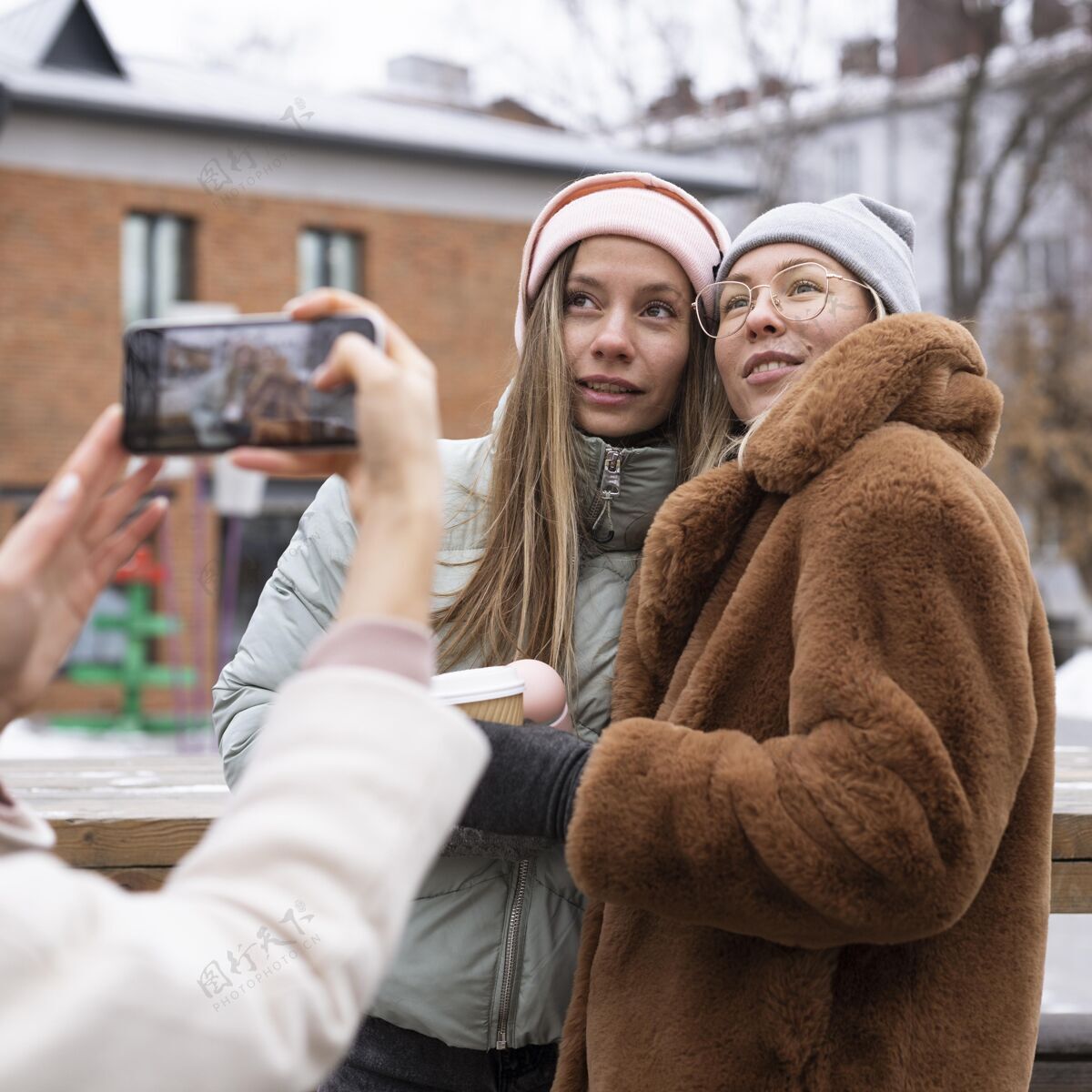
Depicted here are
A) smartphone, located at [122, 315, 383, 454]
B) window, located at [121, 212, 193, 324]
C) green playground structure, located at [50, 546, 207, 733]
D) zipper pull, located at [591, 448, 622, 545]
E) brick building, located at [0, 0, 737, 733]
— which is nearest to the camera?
smartphone, located at [122, 315, 383, 454]

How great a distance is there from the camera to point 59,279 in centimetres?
1728

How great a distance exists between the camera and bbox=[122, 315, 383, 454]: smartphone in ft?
3.88

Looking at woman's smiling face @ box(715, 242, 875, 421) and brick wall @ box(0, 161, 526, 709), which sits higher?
brick wall @ box(0, 161, 526, 709)

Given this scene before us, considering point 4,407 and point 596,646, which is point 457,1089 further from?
point 4,407

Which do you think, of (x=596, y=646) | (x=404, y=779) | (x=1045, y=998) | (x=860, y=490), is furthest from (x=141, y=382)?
(x=1045, y=998)

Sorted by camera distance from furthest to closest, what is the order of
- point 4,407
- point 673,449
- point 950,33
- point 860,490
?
1. point 950,33
2. point 4,407
3. point 673,449
4. point 860,490

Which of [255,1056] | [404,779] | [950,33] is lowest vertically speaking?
[255,1056]

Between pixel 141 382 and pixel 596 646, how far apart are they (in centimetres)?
115

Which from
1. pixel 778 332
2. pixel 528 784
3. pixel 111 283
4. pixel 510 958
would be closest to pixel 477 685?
pixel 528 784

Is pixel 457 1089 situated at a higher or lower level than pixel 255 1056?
lower

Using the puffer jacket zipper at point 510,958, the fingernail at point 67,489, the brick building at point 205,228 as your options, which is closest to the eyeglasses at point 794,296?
the puffer jacket zipper at point 510,958

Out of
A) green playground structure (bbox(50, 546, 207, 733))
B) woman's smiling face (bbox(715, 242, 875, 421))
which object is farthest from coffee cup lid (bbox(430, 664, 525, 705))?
green playground structure (bbox(50, 546, 207, 733))

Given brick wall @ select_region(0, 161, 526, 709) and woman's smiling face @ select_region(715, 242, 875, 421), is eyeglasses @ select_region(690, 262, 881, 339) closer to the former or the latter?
woman's smiling face @ select_region(715, 242, 875, 421)

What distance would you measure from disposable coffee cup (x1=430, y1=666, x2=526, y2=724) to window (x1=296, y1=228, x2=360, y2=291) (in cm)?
1762
